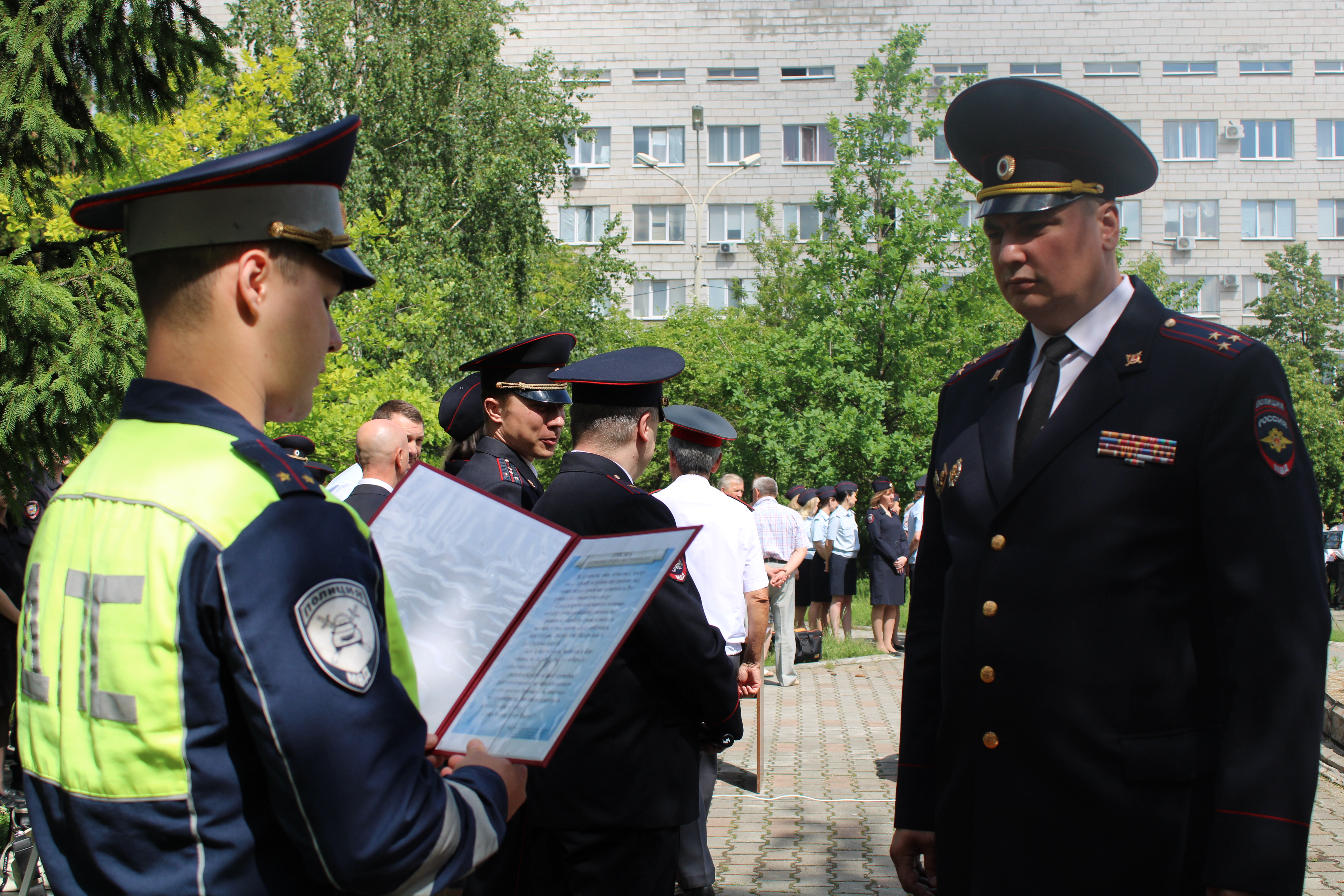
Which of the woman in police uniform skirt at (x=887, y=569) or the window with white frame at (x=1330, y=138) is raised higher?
the window with white frame at (x=1330, y=138)

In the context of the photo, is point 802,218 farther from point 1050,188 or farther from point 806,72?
point 1050,188

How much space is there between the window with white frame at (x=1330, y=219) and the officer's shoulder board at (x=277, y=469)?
5087 cm

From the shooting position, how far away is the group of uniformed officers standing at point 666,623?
4.40ft

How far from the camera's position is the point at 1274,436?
203 cm

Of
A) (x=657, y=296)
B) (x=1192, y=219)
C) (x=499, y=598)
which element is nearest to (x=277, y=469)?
(x=499, y=598)

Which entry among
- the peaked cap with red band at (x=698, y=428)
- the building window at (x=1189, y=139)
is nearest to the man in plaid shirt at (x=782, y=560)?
the peaked cap with red band at (x=698, y=428)

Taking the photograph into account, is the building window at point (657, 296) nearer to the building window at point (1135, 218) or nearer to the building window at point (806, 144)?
the building window at point (806, 144)

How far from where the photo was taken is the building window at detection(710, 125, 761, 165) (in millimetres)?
44031

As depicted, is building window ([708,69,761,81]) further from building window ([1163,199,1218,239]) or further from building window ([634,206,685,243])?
building window ([1163,199,1218,239])

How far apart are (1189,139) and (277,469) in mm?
49701

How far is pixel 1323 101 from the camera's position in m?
44.0

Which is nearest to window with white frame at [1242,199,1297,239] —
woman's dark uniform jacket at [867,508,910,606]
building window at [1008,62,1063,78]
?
building window at [1008,62,1063,78]

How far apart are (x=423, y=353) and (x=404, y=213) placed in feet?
15.7

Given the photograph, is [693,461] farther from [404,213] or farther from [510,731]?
[404,213]
